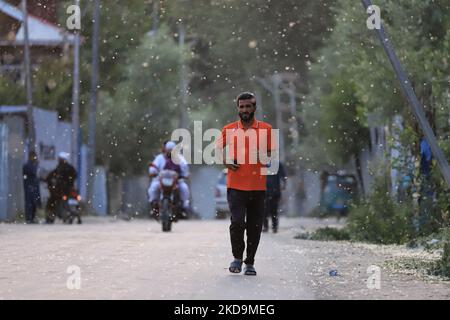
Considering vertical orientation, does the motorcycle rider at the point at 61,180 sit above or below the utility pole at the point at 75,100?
below

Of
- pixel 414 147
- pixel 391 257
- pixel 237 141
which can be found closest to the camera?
pixel 237 141

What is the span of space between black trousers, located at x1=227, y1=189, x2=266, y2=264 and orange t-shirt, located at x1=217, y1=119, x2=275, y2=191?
0.29ft

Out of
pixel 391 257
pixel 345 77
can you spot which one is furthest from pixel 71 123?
pixel 391 257

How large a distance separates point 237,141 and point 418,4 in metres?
10.9

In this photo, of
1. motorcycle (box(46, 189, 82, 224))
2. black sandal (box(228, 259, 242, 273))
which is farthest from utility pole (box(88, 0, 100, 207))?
black sandal (box(228, 259, 242, 273))

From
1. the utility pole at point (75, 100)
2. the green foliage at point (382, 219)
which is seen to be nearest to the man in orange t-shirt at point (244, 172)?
the green foliage at point (382, 219)

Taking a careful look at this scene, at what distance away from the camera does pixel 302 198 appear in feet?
215

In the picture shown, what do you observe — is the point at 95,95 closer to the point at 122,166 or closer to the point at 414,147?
the point at 122,166

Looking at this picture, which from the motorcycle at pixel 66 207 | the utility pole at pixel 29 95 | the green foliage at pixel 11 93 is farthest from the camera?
the green foliage at pixel 11 93

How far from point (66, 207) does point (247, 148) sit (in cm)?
1938

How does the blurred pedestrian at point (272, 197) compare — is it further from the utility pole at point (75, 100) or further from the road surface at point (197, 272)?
the utility pole at point (75, 100)

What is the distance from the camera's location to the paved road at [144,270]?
35.9 feet

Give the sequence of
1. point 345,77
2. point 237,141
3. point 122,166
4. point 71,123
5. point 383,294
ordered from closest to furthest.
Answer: point 383,294 < point 237,141 < point 345,77 < point 71,123 < point 122,166

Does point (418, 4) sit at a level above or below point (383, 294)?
above
